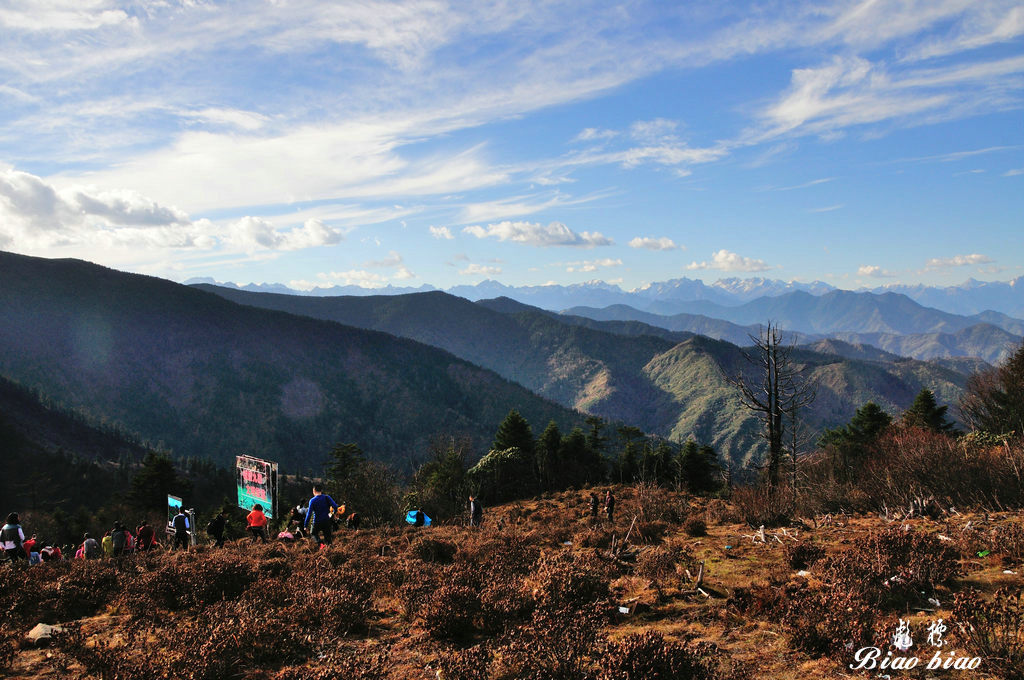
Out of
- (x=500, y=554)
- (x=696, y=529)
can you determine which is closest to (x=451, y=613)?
(x=500, y=554)

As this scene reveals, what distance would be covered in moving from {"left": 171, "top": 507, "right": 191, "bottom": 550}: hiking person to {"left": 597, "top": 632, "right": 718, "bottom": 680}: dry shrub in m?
14.0

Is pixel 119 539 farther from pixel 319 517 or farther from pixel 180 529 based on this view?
pixel 319 517

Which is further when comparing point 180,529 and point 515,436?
point 515,436

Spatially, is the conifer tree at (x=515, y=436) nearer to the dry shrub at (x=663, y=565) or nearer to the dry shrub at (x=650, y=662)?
the dry shrub at (x=663, y=565)

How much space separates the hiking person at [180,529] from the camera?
1438 cm

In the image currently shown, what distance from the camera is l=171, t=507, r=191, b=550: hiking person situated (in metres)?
14.4

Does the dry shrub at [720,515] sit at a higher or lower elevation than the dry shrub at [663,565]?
lower

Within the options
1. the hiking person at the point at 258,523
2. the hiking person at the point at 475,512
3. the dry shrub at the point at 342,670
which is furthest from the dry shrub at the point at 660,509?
the hiking person at the point at 258,523

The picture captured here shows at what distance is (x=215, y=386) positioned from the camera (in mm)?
176625

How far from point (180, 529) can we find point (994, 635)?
16641 mm

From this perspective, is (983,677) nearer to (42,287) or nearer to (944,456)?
(944,456)

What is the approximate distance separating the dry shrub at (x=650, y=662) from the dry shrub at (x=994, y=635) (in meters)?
2.15

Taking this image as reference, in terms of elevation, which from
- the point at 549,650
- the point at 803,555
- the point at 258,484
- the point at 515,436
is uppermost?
the point at 549,650

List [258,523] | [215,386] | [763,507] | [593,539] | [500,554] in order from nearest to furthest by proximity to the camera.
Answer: [500,554]
[593,539]
[763,507]
[258,523]
[215,386]
